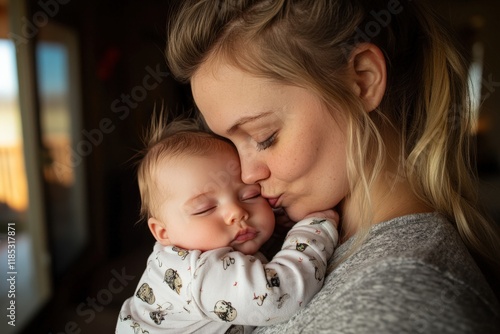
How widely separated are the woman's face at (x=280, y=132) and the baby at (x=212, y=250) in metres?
0.08

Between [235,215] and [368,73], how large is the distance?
0.46 meters

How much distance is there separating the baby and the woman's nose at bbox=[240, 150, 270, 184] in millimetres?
67

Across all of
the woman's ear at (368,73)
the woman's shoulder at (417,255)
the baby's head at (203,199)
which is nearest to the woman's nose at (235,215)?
the baby's head at (203,199)

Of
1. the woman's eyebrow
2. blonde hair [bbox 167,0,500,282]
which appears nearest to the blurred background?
blonde hair [bbox 167,0,500,282]

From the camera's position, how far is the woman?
1.01 m

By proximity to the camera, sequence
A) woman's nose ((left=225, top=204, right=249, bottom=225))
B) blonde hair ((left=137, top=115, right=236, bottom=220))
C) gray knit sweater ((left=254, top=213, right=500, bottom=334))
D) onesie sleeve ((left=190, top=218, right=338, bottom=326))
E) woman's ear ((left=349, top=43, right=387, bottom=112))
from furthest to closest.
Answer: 1. blonde hair ((left=137, top=115, right=236, bottom=220))
2. woman's nose ((left=225, top=204, right=249, bottom=225))
3. woman's ear ((left=349, top=43, right=387, bottom=112))
4. onesie sleeve ((left=190, top=218, right=338, bottom=326))
5. gray knit sweater ((left=254, top=213, right=500, bottom=334))

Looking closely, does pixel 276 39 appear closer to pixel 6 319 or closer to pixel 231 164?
pixel 231 164

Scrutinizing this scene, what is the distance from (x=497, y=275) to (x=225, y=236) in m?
0.66

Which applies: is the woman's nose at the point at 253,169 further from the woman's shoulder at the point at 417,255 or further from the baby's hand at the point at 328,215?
the woman's shoulder at the point at 417,255

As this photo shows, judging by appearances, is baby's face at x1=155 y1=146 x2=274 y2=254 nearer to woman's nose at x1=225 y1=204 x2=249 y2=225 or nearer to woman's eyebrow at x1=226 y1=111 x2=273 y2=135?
woman's nose at x1=225 y1=204 x2=249 y2=225

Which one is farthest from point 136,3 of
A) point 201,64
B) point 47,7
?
point 201,64

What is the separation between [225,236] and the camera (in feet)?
3.79

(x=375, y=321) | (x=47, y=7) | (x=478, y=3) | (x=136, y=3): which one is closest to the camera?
(x=375, y=321)

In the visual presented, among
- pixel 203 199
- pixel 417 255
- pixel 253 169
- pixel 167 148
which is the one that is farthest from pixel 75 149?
pixel 417 255
